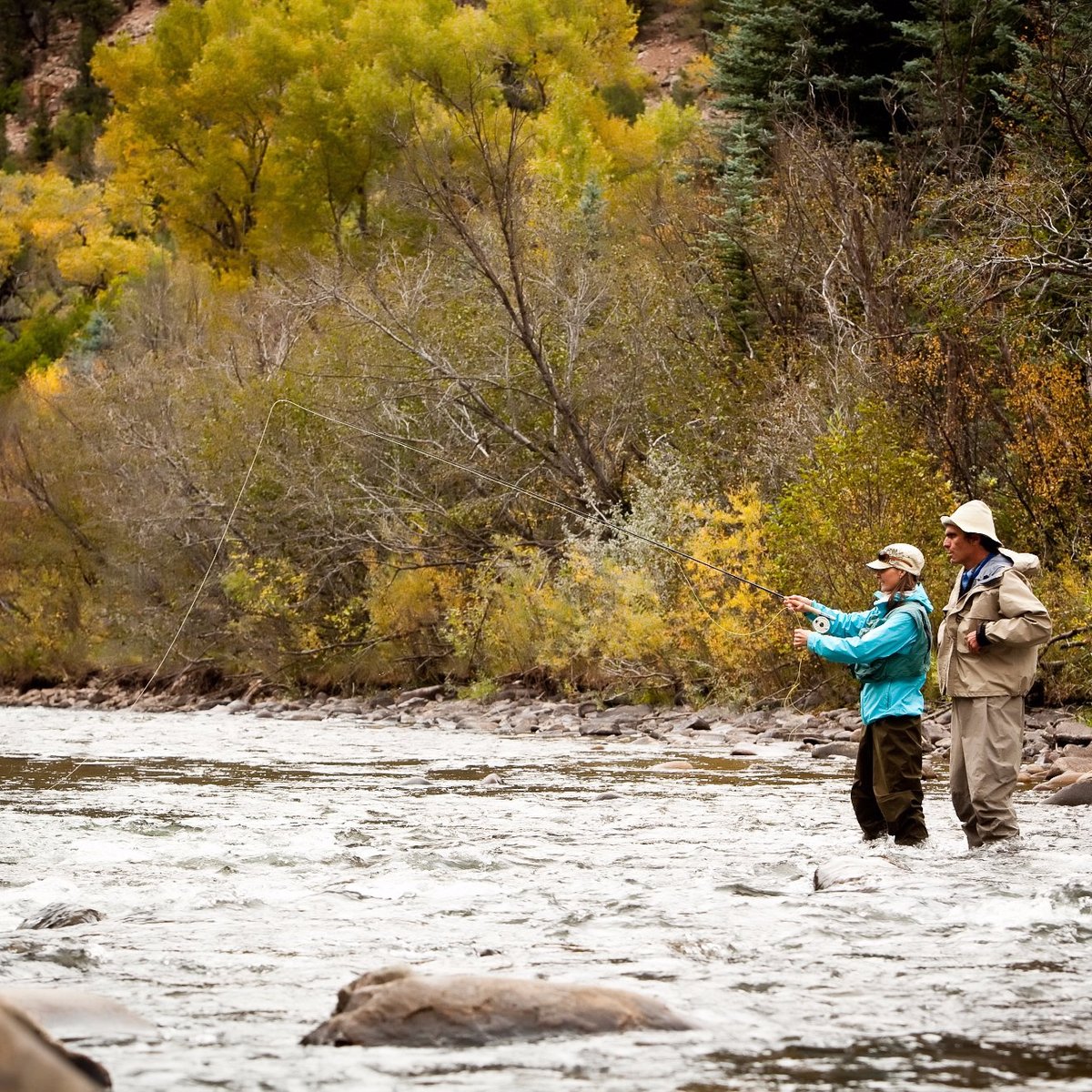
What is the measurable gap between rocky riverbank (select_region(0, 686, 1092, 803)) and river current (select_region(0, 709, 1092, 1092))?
1.62m

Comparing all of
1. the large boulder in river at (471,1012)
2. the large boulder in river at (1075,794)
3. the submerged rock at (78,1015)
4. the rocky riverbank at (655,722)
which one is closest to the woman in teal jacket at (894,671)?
the large boulder in river at (1075,794)

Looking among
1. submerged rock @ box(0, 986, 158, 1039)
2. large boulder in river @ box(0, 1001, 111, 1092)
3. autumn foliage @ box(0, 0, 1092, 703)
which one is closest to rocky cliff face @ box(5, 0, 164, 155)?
autumn foliage @ box(0, 0, 1092, 703)

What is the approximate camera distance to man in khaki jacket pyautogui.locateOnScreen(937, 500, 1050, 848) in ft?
24.3

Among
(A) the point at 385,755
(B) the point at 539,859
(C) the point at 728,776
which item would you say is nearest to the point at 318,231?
(A) the point at 385,755

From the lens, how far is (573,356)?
73.8 feet

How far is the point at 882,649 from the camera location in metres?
7.66

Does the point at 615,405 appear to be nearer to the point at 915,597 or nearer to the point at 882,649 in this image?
the point at 915,597

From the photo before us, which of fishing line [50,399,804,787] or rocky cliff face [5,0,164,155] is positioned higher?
rocky cliff face [5,0,164,155]

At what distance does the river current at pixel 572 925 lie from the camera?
4254 mm

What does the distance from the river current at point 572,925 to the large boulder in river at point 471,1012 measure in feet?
0.22

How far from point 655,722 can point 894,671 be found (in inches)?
386

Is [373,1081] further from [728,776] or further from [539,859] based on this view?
[728,776]

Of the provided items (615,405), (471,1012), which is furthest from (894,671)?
(615,405)

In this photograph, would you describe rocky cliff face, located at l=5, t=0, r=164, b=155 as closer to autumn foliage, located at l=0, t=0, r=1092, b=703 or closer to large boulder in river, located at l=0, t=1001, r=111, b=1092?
autumn foliage, located at l=0, t=0, r=1092, b=703
